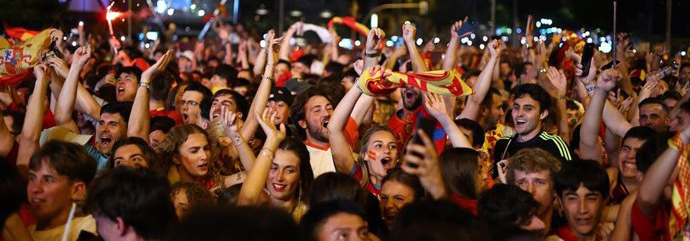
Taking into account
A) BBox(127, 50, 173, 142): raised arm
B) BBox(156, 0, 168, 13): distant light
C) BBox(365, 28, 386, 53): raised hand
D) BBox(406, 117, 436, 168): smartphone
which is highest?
BBox(156, 0, 168, 13): distant light

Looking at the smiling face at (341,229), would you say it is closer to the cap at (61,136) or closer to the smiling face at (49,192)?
the smiling face at (49,192)

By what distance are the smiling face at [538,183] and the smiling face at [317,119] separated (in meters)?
2.16

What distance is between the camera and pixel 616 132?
8805mm

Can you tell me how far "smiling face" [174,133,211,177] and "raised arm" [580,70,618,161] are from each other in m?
2.57

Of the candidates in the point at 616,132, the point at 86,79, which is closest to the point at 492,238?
the point at 616,132

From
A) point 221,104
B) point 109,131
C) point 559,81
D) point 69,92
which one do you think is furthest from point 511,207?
point 559,81

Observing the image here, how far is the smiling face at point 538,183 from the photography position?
6480 mm

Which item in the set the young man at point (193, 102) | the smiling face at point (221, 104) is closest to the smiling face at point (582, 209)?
the smiling face at point (221, 104)

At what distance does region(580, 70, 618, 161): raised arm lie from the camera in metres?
7.96

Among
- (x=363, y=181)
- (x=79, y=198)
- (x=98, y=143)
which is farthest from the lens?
(x=98, y=143)

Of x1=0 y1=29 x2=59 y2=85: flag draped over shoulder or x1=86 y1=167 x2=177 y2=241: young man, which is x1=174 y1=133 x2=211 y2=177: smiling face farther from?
→ x1=86 y1=167 x2=177 y2=241: young man

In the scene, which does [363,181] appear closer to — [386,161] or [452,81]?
[386,161]

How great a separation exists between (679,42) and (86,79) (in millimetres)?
8882

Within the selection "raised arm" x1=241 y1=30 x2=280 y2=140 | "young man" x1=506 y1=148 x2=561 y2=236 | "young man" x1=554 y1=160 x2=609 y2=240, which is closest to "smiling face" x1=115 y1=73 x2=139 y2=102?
"raised arm" x1=241 y1=30 x2=280 y2=140
